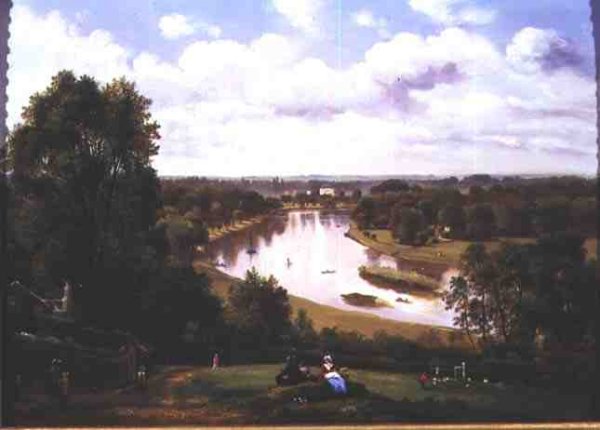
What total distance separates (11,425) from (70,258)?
85 centimetres

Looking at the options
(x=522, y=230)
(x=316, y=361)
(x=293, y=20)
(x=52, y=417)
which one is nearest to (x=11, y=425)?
(x=52, y=417)

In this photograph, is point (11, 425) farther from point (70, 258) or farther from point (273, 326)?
point (273, 326)

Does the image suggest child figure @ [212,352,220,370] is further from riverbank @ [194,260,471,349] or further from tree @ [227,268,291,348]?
riverbank @ [194,260,471,349]

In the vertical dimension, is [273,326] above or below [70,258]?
below

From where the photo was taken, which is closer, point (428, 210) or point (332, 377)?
point (332, 377)

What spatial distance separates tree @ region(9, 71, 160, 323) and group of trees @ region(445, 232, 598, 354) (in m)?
1.62

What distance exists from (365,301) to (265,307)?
499mm

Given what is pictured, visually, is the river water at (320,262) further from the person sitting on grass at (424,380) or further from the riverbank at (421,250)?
the person sitting on grass at (424,380)

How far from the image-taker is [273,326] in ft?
13.7

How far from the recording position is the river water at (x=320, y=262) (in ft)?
13.7

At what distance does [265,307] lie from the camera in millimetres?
4180

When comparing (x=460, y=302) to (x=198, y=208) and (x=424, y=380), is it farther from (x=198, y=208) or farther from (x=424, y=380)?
(x=198, y=208)

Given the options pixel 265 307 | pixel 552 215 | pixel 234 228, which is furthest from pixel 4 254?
pixel 552 215

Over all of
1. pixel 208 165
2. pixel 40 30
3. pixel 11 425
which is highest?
pixel 40 30
